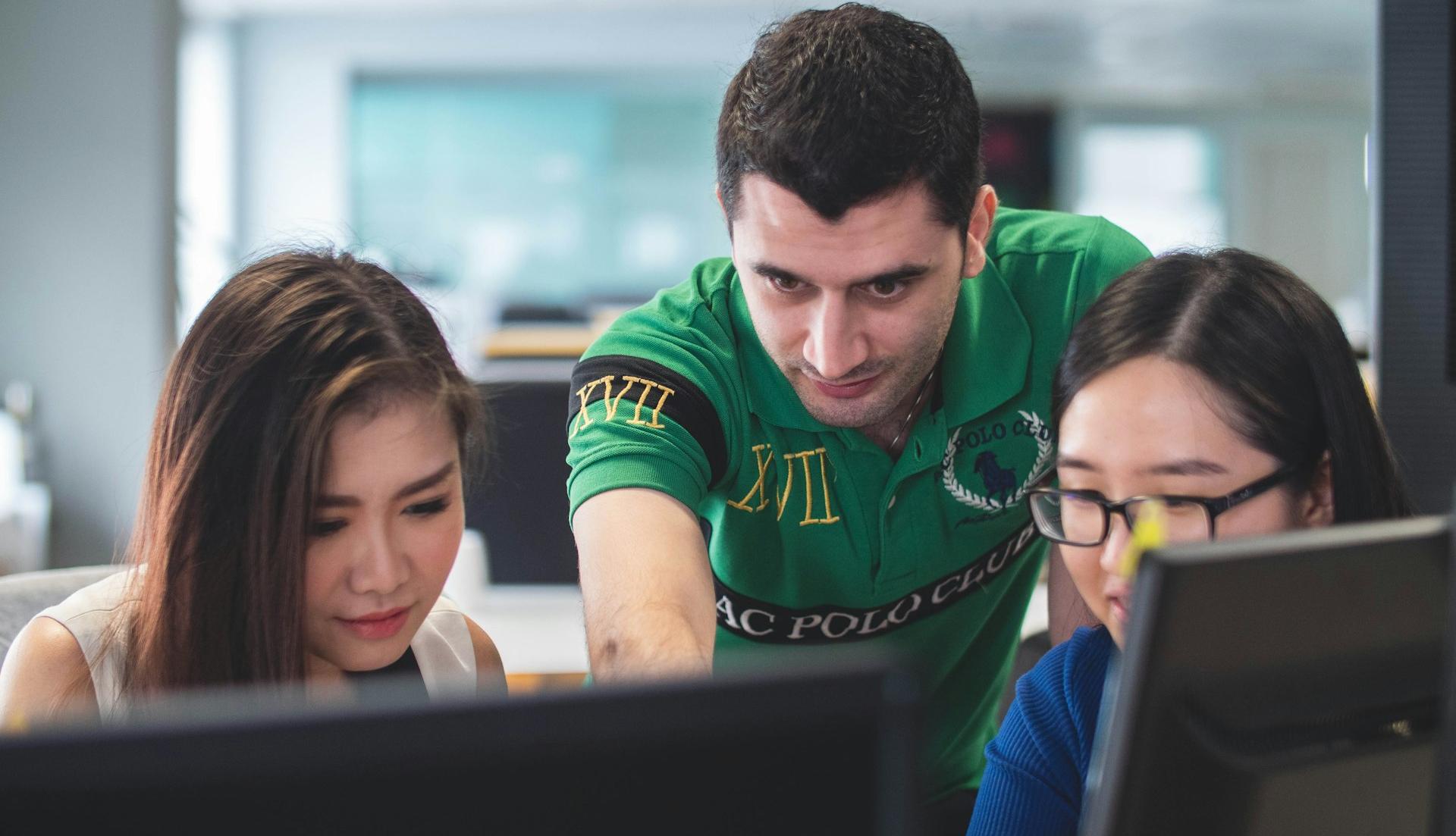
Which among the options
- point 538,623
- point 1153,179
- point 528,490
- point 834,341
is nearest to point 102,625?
point 834,341

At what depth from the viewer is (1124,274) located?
48.9 inches

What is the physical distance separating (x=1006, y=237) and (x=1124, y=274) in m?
0.32

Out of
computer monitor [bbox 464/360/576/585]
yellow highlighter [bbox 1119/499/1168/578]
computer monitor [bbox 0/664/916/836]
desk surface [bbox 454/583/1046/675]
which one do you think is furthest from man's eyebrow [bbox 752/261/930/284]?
computer monitor [bbox 464/360/576/585]

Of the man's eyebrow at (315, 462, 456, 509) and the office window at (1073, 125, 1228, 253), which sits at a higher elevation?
the office window at (1073, 125, 1228, 253)

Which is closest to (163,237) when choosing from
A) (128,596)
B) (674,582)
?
(128,596)

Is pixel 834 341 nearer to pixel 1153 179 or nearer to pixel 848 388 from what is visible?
pixel 848 388

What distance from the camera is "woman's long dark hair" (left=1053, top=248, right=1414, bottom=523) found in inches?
42.6

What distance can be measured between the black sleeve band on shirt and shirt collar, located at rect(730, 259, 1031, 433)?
0.25ft

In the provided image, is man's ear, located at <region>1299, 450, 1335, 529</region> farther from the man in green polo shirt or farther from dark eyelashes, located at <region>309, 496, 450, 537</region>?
dark eyelashes, located at <region>309, 496, 450, 537</region>

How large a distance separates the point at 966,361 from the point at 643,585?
53 centimetres

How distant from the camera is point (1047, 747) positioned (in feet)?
3.61

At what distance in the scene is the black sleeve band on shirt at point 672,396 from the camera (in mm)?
1280

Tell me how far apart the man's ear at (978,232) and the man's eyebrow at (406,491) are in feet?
1.93

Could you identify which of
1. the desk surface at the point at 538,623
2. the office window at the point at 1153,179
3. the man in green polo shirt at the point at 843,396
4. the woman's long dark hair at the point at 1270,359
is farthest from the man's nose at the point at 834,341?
the office window at the point at 1153,179
